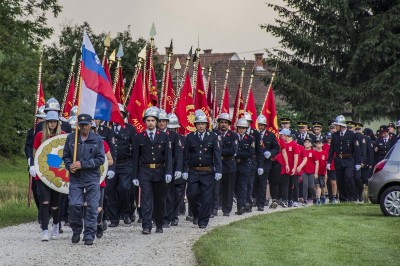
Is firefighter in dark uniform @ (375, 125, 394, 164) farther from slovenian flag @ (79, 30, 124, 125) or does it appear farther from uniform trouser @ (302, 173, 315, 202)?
slovenian flag @ (79, 30, 124, 125)

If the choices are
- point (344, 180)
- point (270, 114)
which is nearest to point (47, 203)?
point (344, 180)

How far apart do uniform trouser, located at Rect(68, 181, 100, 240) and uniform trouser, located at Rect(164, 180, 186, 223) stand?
11.3ft

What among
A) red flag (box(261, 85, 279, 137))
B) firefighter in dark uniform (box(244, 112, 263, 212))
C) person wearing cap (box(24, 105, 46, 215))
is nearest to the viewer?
person wearing cap (box(24, 105, 46, 215))

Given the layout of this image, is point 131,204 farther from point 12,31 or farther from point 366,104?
point 366,104

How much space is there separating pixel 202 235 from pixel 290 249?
7.53 feet

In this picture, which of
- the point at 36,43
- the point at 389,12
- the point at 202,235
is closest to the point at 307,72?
the point at 389,12

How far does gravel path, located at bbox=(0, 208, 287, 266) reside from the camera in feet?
44.3

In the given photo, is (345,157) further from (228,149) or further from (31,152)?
(31,152)

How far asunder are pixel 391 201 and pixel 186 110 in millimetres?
5970

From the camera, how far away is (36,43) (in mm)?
36844

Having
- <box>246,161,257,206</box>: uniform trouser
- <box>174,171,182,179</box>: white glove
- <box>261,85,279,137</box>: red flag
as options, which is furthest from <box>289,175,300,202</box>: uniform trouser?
<box>174,171,182,179</box>: white glove

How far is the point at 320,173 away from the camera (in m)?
28.0

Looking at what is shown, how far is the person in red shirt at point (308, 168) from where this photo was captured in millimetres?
26781

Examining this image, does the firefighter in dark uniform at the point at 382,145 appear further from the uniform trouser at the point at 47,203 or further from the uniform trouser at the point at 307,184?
the uniform trouser at the point at 47,203
